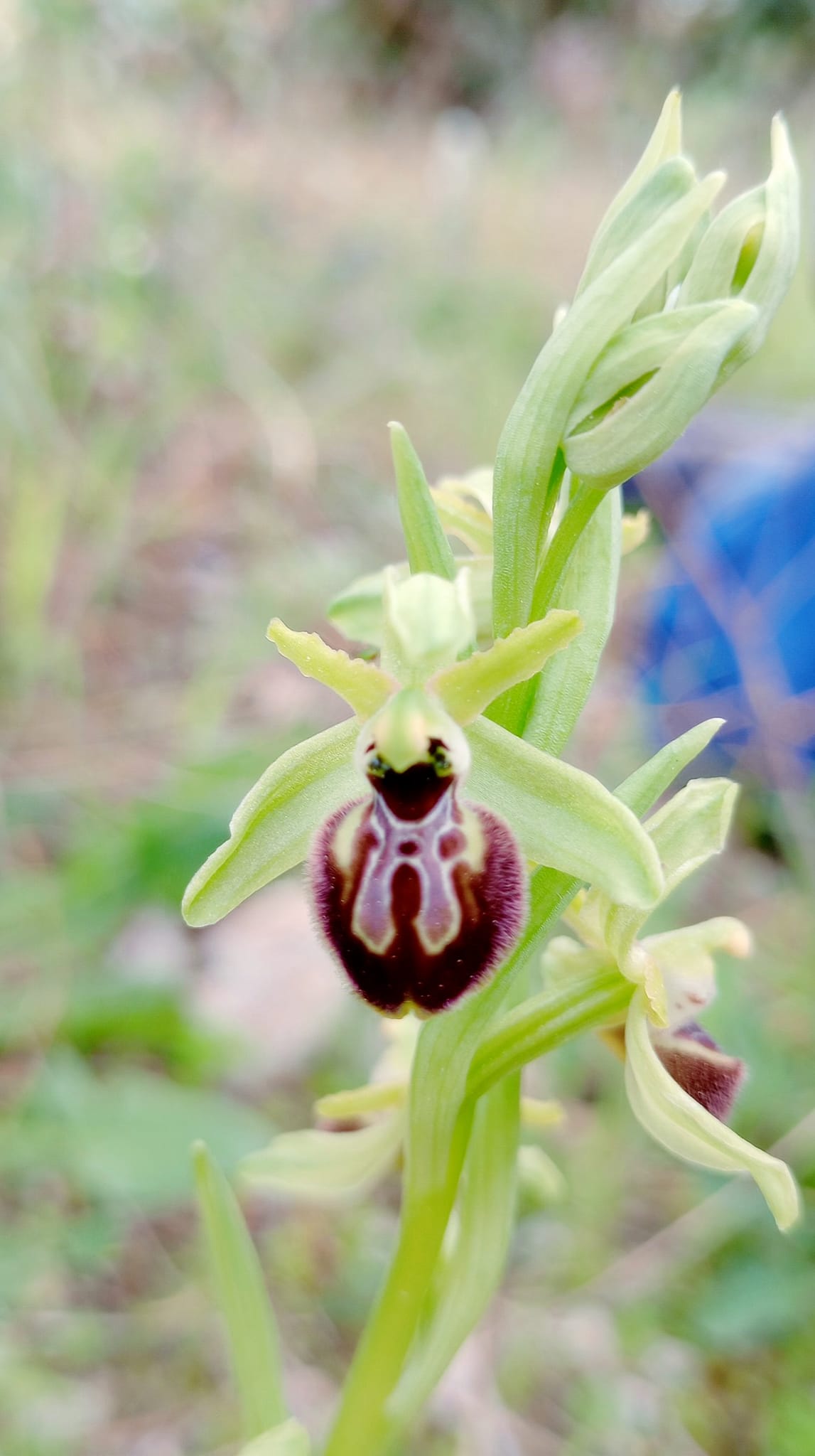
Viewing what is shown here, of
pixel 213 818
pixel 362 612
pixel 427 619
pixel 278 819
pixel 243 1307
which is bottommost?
pixel 213 818

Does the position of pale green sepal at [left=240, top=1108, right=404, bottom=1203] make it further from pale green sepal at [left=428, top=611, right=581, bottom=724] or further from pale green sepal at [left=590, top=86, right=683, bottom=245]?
pale green sepal at [left=590, top=86, right=683, bottom=245]

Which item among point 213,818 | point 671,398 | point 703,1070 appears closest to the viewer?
point 671,398

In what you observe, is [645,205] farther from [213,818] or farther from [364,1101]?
[213,818]

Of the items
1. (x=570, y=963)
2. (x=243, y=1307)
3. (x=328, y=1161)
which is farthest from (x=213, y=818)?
(x=570, y=963)

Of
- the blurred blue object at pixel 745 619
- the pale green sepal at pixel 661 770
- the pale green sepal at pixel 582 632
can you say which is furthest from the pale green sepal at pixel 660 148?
the blurred blue object at pixel 745 619

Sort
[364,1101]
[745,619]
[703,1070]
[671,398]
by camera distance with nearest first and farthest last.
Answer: [671,398] → [703,1070] → [364,1101] → [745,619]

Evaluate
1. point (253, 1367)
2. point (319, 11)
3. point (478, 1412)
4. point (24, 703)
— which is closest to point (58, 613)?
point (24, 703)

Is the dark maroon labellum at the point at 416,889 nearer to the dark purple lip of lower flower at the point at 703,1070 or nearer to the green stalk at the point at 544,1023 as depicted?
the green stalk at the point at 544,1023
